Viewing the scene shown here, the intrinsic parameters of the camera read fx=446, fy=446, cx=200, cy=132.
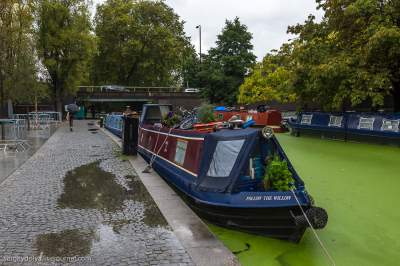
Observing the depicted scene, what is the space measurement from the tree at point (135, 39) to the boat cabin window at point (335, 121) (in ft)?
123

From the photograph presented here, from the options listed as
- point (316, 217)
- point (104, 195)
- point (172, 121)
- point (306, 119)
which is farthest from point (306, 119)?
point (316, 217)

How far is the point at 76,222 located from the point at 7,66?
15.2 metres

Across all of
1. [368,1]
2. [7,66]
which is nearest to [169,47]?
[7,66]

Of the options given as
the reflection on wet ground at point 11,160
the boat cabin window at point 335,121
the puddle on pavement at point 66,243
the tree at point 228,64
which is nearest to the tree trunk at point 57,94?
the tree at point 228,64

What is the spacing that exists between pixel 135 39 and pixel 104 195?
48.3 m

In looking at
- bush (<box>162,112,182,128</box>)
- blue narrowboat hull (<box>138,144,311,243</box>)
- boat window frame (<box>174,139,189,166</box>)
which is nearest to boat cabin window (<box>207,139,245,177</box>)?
blue narrowboat hull (<box>138,144,311,243</box>)

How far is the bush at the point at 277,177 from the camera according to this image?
5598 mm

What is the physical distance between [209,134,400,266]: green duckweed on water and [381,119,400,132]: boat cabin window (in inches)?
131

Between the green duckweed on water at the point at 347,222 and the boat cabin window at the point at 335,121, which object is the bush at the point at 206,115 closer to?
the green duckweed on water at the point at 347,222

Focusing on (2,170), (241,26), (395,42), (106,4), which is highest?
(106,4)

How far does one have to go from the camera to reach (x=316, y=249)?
5281mm

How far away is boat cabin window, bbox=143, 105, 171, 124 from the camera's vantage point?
15.8m

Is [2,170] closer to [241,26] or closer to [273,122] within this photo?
[273,122]

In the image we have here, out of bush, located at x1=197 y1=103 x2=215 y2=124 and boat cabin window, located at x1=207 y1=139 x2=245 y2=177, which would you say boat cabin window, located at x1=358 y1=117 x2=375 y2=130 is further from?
boat cabin window, located at x1=207 y1=139 x2=245 y2=177
